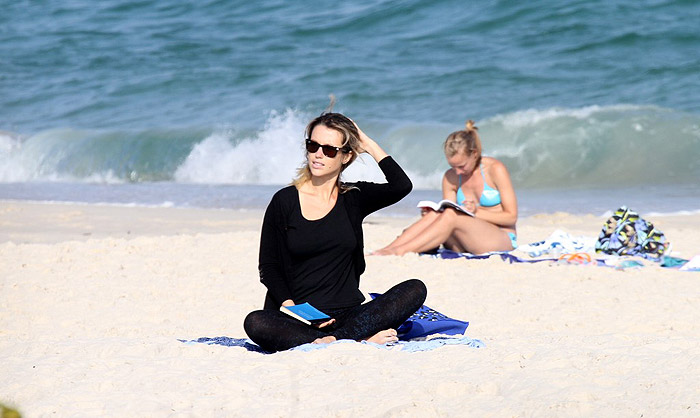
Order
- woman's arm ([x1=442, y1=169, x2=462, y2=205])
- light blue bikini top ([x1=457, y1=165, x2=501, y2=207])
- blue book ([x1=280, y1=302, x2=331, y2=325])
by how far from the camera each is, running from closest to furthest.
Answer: blue book ([x1=280, y1=302, x2=331, y2=325]) < light blue bikini top ([x1=457, y1=165, x2=501, y2=207]) < woman's arm ([x1=442, y1=169, x2=462, y2=205])

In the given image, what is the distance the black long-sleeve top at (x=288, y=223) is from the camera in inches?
159

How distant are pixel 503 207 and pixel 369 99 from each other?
31.9 ft

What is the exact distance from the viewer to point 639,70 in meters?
16.0

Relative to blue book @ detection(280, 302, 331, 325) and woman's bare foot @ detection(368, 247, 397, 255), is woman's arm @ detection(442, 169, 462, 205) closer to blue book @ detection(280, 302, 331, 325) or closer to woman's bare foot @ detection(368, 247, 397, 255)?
woman's bare foot @ detection(368, 247, 397, 255)

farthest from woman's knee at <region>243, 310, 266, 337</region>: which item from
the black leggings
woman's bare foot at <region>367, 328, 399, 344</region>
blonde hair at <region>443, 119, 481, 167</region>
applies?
blonde hair at <region>443, 119, 481, 167</region>

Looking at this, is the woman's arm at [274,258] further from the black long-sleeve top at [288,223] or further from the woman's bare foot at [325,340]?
the woman's bare foot at [325,340]

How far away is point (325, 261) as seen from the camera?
405cm

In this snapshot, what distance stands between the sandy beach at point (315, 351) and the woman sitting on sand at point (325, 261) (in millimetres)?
162

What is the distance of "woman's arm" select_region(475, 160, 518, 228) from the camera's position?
711 cm

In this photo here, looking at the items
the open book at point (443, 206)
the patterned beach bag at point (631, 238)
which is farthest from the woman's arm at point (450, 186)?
the patterned beach bag at point (631, 238)

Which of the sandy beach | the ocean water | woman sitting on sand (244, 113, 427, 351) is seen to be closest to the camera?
the sandy beach

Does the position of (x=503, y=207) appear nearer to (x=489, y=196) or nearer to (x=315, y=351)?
(x=489, y=196)

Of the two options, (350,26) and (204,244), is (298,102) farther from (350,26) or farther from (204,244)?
(204,244)

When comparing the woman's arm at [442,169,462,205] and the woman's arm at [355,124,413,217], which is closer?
the woman's arm at [355,124,413,217]
